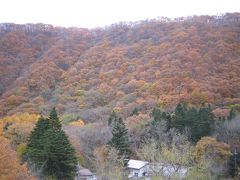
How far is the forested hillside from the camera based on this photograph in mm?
47750

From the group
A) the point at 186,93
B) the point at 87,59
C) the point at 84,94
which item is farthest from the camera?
the point at 87,59

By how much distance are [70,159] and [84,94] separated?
35.2 m

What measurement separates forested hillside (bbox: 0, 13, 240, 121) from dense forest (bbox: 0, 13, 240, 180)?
166mm

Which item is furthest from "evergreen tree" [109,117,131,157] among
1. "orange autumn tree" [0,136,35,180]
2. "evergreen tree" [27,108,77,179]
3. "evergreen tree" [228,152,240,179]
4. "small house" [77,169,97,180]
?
"orange autumn tree" [0,136,35,180]

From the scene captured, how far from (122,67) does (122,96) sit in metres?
9.76

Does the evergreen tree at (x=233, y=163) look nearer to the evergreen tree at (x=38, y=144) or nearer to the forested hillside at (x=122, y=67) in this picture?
the evergreen tree at (x=38, y=144)

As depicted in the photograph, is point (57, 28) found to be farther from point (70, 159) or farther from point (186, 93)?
point (70, 159)

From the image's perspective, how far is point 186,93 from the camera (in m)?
46.0

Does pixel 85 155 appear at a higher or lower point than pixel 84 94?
lower

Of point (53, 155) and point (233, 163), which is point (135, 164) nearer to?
point (233, 163)

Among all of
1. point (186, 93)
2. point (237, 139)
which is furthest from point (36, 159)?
point (186, 93)

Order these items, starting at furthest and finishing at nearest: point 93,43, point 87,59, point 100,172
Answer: point 93,43 < point 87,59 < point 100,172

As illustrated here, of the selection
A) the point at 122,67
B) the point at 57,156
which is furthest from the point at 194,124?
the point at 122,67

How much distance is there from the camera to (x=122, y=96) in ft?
171
